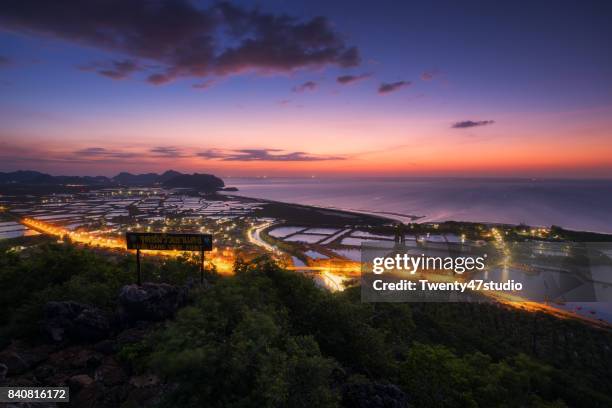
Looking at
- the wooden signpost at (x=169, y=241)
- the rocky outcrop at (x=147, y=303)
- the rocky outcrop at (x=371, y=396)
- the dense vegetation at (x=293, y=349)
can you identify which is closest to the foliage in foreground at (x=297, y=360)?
the dense vegetation at (x=293, y=349)

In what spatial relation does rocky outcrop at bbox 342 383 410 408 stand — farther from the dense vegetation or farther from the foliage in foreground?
the foliage in foreground

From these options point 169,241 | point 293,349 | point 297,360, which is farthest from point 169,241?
point 297,360

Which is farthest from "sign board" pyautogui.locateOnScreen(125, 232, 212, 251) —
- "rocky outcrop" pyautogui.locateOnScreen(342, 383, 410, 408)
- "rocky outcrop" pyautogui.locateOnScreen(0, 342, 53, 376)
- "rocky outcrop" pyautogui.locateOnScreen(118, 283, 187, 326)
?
"rocky outcrop" pyautogui.locateOnScreen(342, 383, 410, 408)

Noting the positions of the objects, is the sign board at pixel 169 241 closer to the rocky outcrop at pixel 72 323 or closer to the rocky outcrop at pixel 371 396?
the rocky outcrop at pixel 72 323

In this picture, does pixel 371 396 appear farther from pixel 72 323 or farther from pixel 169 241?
pixel 169 241

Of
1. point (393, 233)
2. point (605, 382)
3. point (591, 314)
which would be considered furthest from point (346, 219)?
point (605, 382)

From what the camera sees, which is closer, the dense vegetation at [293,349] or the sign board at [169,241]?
the dense vegetation at [293,349]
